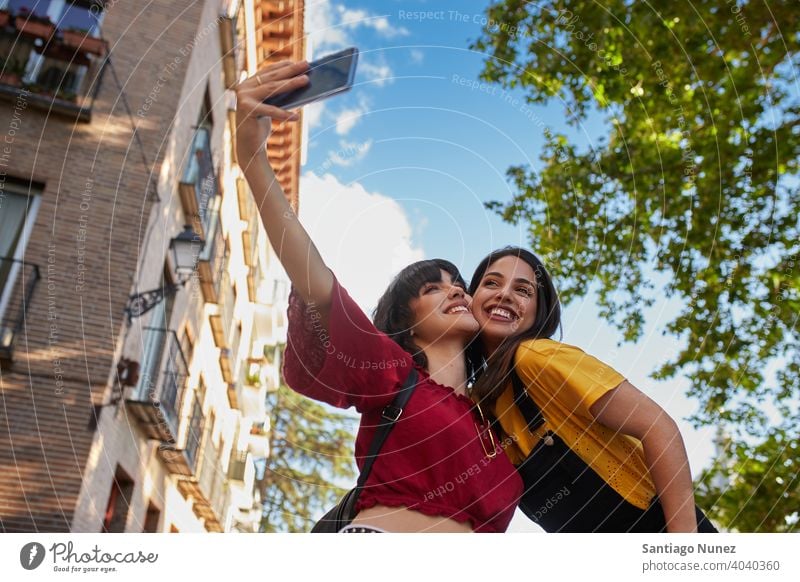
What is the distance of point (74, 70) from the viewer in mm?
4082

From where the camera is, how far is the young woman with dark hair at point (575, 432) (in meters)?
1.55

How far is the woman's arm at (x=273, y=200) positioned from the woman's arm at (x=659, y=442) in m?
0.65

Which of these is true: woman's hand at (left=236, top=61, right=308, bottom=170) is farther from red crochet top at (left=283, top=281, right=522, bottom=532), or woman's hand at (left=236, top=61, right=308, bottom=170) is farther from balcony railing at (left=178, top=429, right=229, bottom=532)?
balcony railing at (left=178, top=429, right=229, bottom=532)

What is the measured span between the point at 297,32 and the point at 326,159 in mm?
593

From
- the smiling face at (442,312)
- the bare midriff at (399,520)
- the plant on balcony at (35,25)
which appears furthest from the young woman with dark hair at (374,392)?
the plant on balcony at (35,25)

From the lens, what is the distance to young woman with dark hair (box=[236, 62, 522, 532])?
1.53 meters

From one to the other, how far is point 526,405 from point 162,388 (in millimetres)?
1564

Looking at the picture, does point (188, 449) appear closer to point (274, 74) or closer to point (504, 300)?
point (504, 300)

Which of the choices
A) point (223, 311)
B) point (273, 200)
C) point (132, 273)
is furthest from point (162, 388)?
point (273, 200)

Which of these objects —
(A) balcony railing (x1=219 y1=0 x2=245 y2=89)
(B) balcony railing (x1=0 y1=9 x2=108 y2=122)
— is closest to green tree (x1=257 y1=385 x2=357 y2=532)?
(A) balcony railing (x1=219 y1=0 x2=245 y2=89)

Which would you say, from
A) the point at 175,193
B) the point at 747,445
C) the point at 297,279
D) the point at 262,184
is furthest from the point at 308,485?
the point at 747,445

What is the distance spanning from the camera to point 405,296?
1.91m
